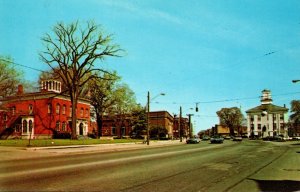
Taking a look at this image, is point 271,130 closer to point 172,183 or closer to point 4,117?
point 4,117

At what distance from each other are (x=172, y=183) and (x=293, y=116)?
11958 centimetres

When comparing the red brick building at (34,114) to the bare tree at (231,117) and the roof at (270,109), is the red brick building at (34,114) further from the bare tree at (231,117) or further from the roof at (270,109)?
the bare tree at (231,117)

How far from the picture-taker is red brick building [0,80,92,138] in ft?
228

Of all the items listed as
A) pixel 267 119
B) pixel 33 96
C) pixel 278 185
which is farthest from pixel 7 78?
pixel 267 119

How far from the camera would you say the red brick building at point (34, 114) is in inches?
2741

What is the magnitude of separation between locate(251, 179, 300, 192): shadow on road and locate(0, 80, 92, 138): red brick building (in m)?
59.0

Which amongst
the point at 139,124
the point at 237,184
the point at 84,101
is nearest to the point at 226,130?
the point at 139,124

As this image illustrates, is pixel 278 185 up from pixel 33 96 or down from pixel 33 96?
down

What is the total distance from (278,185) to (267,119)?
489 ft

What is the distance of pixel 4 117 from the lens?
72.1 meters

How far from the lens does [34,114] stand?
70438 mm

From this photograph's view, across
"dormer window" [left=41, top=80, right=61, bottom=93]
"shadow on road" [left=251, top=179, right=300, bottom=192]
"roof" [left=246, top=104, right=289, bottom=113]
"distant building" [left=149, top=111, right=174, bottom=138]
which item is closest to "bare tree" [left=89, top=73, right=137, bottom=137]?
"dormer window" [left=41, top=80, right=61, bottom=93]

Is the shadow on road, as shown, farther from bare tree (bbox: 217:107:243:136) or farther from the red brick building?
bare tree (bbox: 217:107:243:136)

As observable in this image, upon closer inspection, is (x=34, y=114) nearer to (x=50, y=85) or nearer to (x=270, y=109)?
(x=50, y=85)
